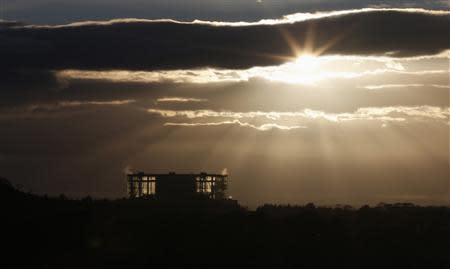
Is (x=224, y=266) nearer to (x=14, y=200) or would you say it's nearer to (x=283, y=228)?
(x=283, y=228)

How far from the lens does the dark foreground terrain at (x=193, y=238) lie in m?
51.9

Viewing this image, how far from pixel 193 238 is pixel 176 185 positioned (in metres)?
37.6

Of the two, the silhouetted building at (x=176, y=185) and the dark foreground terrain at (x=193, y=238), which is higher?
the silhouetted building at (x=176, y=185)

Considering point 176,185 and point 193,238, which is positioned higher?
point 176,185

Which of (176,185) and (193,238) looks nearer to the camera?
(193,238)

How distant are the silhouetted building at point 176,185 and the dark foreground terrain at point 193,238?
23959 mm

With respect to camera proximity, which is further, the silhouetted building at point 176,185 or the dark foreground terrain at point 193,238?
the silhouetted building at point 176,185

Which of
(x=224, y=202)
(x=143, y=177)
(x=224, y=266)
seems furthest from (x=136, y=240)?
(x=143, y=177)

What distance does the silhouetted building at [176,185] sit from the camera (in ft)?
304

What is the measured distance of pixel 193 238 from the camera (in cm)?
5584

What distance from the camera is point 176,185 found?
3671 inches

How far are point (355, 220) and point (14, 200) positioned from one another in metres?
26.1

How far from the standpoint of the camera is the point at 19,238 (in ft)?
174

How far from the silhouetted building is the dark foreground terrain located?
23959 mm
